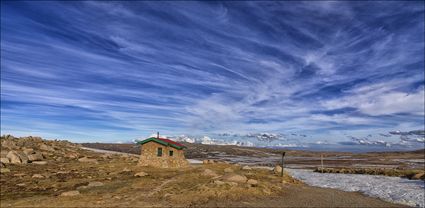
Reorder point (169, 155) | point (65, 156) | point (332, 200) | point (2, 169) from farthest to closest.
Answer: point (65, 156), point (169, 155), point (2, 169), point (332, 200)

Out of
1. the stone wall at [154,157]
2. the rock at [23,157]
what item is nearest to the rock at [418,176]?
the stone wall at [154,157]

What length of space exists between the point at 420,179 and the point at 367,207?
32.4 m

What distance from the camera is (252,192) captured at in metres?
33.7

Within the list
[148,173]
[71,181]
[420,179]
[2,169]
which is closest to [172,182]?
[148,173]

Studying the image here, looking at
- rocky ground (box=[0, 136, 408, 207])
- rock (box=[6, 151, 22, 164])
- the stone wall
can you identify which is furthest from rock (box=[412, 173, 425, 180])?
rock (box=[6, 151, 22, 164])

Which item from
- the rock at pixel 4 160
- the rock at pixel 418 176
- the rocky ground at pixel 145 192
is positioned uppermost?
the rock at pixel 4 160

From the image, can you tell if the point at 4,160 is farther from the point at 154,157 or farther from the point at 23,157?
A: the point at 154,157

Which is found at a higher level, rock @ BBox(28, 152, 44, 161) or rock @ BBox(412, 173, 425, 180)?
rock @ BBox(28, 152, 44, 161)

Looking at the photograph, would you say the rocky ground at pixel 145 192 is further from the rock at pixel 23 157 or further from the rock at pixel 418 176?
the rock at pixel 418 176

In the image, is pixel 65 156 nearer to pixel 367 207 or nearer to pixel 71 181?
pixel 71 181

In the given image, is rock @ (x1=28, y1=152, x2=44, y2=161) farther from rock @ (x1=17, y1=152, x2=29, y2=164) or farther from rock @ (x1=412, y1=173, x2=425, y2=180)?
rock @ (x1=412, y1=173, x2=425, y2=180)

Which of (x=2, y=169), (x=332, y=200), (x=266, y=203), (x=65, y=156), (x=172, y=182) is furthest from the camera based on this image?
(x=65, y=156)

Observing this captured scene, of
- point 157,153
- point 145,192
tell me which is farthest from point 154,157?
point 145,192

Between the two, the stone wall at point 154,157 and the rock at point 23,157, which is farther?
the rock at point 23,157
